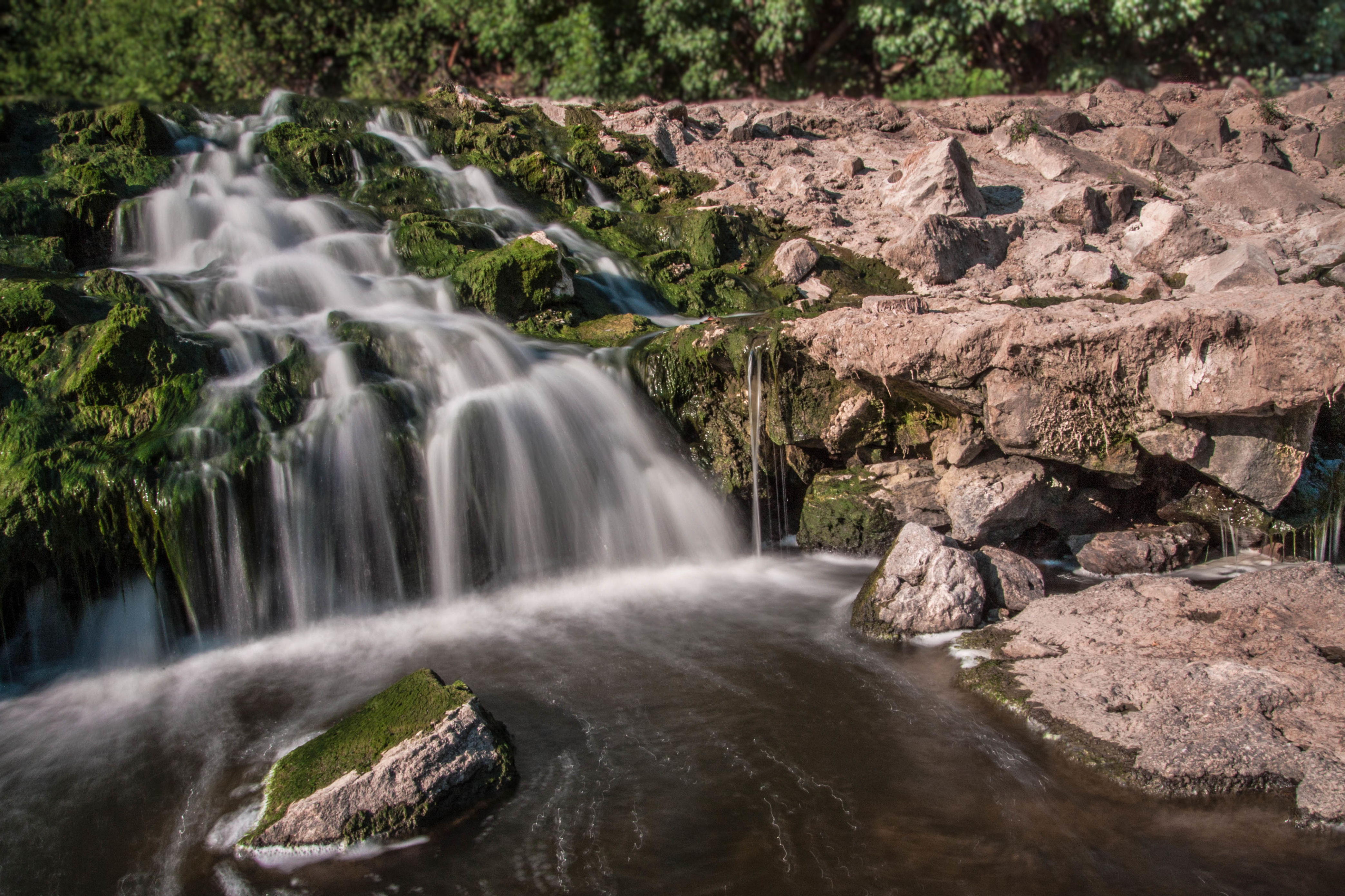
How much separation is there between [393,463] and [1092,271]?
23.9ft

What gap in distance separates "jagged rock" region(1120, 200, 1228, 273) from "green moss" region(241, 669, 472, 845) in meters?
8.68

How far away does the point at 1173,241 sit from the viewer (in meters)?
9.27

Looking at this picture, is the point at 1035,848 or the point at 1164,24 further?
the point at 1164,24

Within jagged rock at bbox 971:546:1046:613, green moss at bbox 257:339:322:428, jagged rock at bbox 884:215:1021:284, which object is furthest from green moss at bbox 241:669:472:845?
jagged rock at bbox 884:215:1021:284

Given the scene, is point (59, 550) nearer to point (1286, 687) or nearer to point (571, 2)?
point (1286, 687)

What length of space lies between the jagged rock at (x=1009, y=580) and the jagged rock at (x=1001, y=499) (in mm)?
660

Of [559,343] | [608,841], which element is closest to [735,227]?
[559,343]

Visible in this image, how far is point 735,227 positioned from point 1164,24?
9.21 metres

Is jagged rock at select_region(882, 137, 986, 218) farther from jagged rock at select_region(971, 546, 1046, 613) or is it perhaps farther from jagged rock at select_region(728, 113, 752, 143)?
jagged rock at select_region(971, 546, 1046, 613)

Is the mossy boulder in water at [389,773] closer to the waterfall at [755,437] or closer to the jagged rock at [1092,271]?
the waterfall at [755,437]

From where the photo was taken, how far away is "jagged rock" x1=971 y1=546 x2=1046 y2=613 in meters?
5.65

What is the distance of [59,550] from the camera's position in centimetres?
575

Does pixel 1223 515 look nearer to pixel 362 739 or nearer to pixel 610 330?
pixel 610 330

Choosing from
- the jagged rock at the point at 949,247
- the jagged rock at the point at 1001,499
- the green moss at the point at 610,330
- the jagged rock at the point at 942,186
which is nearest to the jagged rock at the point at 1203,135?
the jagged rock at the point at 942,186
